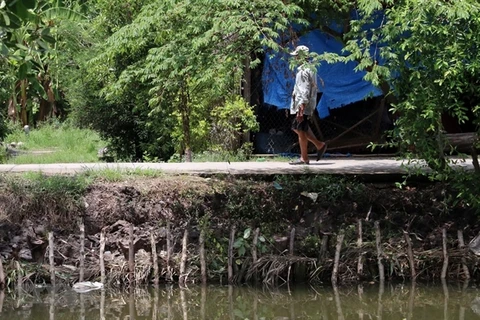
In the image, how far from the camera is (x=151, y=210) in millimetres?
10195

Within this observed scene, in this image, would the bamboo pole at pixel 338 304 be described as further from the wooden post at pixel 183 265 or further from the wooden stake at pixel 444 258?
the wooden post at pixel 183 265

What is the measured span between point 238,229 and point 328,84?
462 centimetres

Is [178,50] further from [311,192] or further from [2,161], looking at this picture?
[2,161]

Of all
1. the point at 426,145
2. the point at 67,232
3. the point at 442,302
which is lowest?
the point at 442,302

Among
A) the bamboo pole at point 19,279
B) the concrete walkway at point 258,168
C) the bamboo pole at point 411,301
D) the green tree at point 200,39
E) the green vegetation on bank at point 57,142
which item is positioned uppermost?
the green tree at point 200,39

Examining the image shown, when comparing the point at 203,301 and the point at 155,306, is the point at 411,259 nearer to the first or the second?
the point at 203,301

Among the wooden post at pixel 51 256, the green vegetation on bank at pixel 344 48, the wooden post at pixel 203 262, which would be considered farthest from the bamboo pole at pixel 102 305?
the green vegetation on bank at pixel 344 48

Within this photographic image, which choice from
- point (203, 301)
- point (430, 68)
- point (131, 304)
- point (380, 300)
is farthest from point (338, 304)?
point (430, 68)

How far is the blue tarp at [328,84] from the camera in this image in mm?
13445

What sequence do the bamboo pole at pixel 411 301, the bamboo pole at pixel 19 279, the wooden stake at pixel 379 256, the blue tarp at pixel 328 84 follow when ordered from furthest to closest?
the blue tarp at pixel 328 84 < the wooden stake at pixel 379 256 < the bamboo pole at pixel 19 279 < the bamboo pole at pixel 411 301

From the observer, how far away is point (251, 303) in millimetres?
8859

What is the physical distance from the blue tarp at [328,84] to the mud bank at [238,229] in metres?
3.28

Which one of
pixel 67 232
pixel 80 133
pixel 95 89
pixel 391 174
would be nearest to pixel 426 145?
pixel 391 174

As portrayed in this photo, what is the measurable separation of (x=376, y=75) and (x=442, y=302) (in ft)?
8.64
